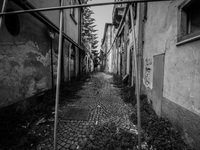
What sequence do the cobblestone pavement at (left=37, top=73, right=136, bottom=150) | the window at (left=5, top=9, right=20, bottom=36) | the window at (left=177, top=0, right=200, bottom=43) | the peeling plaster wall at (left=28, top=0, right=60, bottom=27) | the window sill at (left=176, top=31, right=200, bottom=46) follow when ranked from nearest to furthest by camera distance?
the window sill at (left=176, top=31, right=200, bottom=46)
the window at (left=177, top=0, right=200, bottom=43)
the cobblestone pavement at (left=37, top=73, right=136, bottom=150)
the window at (left=5, top=9, right=20, bottom=36)
the peeling plaster wall at (left=28, top=0, right=60, bottom=27)

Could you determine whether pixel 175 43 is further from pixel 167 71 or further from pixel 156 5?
pixel 156 5

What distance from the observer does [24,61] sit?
10.5ft

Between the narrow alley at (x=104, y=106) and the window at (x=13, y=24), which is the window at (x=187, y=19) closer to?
the narrow alley at (x=104, y=106)

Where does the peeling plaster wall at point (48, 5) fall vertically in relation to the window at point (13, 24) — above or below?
above

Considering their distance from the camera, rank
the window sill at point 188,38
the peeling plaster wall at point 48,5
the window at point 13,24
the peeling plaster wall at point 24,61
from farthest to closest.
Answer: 1. the peeling plaster wall at point 48,5
2. the window at point 13,24
3. the peeling plaster wall at point 24,61
4. the window sill at point 188,38

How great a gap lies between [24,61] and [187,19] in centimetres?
425

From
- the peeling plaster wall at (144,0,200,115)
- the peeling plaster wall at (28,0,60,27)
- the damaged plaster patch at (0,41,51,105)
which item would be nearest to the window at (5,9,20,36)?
the damaged plaster patch at (0,41,51,105)

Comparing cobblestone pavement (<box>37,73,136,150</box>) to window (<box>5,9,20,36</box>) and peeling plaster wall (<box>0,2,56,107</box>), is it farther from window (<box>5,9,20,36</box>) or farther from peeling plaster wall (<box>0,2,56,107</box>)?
window (<box>5,9,20,36</box>)

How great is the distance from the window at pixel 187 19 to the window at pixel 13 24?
158 inches

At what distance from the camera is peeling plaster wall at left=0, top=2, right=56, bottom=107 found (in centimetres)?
257

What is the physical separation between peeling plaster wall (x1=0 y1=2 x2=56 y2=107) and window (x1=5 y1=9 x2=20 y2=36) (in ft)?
0.34

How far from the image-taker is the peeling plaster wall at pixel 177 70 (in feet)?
5.69

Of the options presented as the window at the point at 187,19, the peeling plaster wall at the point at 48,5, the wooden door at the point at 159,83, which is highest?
the peeling plaster wall at the point at 48,5

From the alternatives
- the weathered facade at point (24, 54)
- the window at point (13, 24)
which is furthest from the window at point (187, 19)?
the window at point (13, 24)
